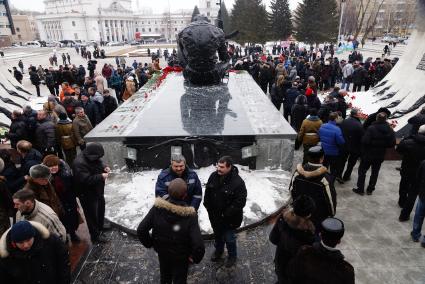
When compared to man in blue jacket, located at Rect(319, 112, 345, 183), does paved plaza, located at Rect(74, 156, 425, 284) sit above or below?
below

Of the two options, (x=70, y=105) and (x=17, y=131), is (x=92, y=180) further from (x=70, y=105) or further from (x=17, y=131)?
(x=70, y=105)

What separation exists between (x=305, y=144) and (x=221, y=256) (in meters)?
3.50

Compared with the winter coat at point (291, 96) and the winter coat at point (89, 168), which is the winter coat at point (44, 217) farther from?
the winter coat at point (291, 96)

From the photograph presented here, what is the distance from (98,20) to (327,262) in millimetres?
113938

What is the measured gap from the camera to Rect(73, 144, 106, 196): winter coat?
434 cm

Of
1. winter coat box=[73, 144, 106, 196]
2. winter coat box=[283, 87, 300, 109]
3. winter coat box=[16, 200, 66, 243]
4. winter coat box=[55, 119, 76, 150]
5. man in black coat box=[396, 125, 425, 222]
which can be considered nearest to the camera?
winter coat box=[16, 200, 66, 243]

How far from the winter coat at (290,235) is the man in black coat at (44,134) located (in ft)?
18.3

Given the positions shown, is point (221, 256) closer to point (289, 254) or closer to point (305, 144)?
point (289, 254)

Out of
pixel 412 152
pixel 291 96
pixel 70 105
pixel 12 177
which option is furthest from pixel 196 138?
pixel 291 96

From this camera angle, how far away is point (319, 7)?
33094 millimetres

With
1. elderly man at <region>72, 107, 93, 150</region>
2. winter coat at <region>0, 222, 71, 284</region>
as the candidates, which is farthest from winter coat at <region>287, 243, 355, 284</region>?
elderly man at <region>72, 107, 93, 150</region>

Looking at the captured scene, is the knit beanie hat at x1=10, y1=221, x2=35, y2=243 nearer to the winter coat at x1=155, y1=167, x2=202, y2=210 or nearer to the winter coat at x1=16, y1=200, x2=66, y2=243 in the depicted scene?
the winter coat at x1=16, y1=200, x2=66, y2=243

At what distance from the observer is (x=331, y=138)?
6266 mm

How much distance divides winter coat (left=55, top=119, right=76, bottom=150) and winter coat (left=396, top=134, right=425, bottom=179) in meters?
6.68
